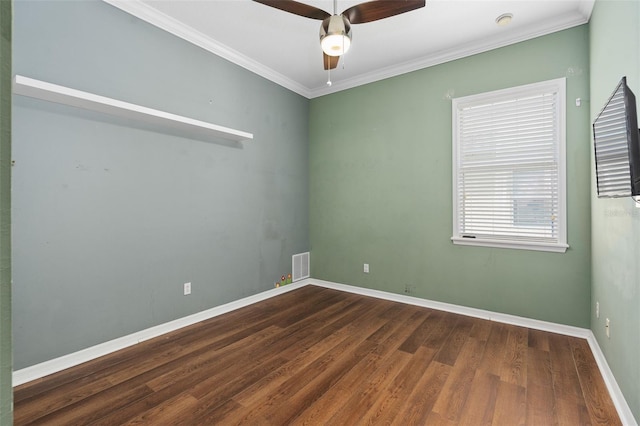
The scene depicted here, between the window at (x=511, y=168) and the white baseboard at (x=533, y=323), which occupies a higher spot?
the window at (x=511, y=168)

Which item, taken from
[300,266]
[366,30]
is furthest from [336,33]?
[300,266]

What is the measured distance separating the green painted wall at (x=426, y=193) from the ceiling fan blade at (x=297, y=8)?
6.46 feet

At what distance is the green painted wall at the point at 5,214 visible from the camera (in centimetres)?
39

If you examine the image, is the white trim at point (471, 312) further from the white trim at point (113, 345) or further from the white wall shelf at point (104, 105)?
the white wall shelf at point (104, 105)

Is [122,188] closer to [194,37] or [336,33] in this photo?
[194,37]

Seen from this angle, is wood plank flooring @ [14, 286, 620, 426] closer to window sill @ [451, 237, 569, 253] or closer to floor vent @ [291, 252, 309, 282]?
window sill @ [451, 237, 569, 253]

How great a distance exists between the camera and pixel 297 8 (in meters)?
2.29

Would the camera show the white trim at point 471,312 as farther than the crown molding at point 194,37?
Yes

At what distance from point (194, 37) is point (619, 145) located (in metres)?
3.65

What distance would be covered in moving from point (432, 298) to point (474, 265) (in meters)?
0.65

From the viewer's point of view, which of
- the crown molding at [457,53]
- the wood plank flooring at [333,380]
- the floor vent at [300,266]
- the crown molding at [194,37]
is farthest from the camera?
the floor vent at [300,266]

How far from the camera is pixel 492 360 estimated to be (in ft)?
8.26

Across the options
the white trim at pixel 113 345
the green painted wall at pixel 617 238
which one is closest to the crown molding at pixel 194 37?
the white trim at pixel 113 345

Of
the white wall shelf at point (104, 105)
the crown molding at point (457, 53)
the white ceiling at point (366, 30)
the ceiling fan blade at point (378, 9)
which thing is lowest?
the white wall shelf at point (104, 105)
